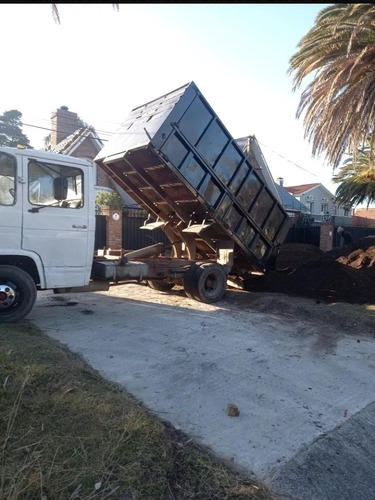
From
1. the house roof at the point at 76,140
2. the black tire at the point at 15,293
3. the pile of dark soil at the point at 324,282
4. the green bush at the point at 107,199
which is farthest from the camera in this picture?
the house roof at the point at 76,140

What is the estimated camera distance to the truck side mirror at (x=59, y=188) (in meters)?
6.74

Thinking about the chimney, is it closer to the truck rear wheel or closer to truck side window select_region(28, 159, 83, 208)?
the truck rear wheel

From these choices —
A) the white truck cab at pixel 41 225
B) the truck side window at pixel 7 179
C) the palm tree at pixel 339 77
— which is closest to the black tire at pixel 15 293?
the white truck cab at pixel 41 225

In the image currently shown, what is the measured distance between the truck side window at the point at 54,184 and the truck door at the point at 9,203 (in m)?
0.23

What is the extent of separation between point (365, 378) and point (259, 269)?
5440 millimetres

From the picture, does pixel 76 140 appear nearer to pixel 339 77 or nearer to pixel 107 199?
pixel 107 199

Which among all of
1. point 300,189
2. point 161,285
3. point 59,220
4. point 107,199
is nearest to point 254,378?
point 59,220

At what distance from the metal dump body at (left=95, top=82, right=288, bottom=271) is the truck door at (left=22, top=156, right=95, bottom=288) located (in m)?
1.58

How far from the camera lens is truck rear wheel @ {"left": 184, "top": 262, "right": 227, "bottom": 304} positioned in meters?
9.11

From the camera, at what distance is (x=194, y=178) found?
830 cm

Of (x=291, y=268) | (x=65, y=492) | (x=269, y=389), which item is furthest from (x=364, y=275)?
(x=65, y=492)

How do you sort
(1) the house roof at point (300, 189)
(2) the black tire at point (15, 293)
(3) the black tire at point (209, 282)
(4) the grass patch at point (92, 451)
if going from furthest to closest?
1. (1) the house roof at point (300, 189)
2. (3) the black tire at point (209, 282)
3. (2) the black tire at point (15, 293)
4. (4) the grass patch at point (92, 451)

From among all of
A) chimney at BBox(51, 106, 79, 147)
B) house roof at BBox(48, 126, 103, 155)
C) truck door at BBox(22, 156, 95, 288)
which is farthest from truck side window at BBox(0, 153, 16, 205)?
chimney at BBox(51, 106, 79, 147)

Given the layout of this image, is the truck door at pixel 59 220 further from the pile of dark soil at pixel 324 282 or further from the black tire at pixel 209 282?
the pile of dark soil at pixel 324 282
